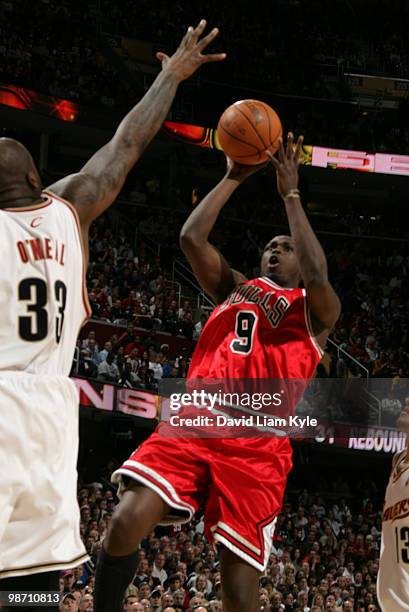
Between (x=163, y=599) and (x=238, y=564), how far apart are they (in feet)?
21.2

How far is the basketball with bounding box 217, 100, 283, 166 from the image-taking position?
17.3 feet

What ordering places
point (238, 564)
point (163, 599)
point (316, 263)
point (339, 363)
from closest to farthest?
1. point (238, 564)
2. point (316, 263)
3. point (163, 599)
4. point (339, 363)

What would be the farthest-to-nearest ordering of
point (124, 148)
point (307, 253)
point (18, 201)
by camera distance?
point (307, 253) → point (124, 148) → point (18, 201)

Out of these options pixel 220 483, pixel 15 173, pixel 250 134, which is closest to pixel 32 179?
pixel 15 173

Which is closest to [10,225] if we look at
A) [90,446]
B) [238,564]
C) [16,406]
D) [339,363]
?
[16,406]

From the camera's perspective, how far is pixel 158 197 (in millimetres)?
24219

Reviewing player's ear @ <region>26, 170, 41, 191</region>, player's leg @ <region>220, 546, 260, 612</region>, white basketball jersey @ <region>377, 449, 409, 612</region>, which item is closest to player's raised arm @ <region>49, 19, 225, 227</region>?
player's ear @ <region>26, 170, 41, 191</region>

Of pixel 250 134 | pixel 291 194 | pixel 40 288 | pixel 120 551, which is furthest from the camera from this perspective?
pixel 250 134

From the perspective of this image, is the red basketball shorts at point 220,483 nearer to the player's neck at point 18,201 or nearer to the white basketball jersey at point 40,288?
the white basketball jersey at point 40,288

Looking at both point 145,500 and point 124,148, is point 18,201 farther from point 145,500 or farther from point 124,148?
point 145,500

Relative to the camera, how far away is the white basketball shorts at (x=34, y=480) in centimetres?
287

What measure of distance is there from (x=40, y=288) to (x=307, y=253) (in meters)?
2.22

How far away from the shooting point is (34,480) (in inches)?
114

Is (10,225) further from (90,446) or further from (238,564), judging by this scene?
(90,446)
